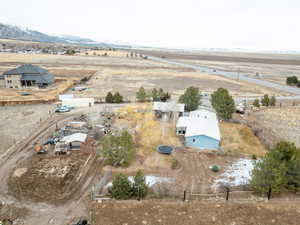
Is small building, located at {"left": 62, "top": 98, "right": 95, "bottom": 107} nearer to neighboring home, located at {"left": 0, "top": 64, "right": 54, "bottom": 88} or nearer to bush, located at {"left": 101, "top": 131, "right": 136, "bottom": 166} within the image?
neighboring home, located at {"left": 0, "top": 64, "right": 54, "bottom": 88}

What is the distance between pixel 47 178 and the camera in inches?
808

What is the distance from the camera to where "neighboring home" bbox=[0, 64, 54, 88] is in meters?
59.2

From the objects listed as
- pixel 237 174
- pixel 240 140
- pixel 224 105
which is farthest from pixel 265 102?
pixel 237 174

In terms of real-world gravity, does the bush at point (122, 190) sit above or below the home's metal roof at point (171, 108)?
below

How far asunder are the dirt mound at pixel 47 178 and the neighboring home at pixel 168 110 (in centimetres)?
1637

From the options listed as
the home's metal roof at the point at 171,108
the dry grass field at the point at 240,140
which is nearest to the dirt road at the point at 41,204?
the dry grass field at the point at 240,140

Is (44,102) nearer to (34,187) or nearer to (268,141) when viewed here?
(34,187)

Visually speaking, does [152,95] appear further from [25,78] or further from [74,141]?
[25,78]

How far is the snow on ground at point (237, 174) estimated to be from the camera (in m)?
20.2

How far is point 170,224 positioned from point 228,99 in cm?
2457

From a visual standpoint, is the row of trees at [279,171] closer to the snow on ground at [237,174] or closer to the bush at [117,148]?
the snow on ground at [237,174]

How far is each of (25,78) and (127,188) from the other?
5541 cm

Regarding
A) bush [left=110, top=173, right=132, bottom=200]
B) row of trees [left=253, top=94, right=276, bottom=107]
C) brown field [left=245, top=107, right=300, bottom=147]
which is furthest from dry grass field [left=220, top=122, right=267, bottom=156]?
bush [left=110, top=173, right=132, bottom=200]

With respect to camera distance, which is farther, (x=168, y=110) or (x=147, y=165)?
(x=168, y=110)
